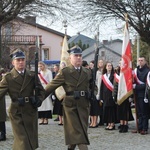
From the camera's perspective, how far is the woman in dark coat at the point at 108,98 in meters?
11.4

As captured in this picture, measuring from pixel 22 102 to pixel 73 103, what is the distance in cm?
106

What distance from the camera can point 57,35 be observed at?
56156 millimetres

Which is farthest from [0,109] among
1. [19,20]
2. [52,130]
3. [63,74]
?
[19,20]

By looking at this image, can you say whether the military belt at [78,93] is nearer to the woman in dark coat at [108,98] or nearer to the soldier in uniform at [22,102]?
the soldier in uniform at [22,102]

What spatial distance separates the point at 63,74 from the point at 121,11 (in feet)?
52.0

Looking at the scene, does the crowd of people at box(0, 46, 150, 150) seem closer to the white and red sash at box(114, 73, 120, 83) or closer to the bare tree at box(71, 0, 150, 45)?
the white and red sash at box(114, 73, 120, 83)

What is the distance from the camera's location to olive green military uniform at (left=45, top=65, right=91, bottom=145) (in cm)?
751

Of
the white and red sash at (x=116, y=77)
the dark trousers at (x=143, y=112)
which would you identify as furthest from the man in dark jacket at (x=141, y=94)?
the white and red sash at (x=116, y=77)

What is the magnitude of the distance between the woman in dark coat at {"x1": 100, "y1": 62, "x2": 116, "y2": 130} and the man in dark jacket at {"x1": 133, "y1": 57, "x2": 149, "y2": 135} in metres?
0.82

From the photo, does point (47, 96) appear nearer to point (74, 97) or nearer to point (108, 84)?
point (74, 97)

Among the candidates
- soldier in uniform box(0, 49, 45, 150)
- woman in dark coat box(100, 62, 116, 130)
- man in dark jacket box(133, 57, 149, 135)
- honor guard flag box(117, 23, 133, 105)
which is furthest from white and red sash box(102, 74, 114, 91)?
soldier in uniform box(0, 49, 45, 150)

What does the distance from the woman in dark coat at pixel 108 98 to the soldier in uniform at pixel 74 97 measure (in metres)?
3.81

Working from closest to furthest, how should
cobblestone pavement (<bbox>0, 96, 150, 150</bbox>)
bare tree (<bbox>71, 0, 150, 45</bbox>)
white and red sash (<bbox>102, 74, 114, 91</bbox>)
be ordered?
1. cobblestone pavement (<bbox>0, 96, 150, 150</bbox>)
2. white and red sash (<bbox>102, 74, 114, 91</bbox>)
3. bare tree (<bbox>71, 0, 150, 45</bbox>)

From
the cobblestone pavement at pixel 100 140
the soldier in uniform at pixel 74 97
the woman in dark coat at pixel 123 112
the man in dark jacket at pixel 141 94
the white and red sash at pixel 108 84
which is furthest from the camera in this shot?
the white and red sash at pixel 108 84
